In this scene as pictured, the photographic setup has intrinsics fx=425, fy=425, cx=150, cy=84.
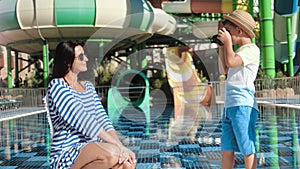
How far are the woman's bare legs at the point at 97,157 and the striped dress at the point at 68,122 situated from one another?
1.3 inches

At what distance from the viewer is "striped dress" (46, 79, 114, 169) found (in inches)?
91.6

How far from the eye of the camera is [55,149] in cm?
239

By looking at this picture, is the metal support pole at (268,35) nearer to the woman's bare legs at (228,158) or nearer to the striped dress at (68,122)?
the woman's bare legs at (228,158)

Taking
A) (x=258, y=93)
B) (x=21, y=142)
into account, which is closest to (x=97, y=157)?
(x=21, y=142)

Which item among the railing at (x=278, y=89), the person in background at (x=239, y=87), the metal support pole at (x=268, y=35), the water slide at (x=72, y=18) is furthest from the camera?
the water slide at (x=72, y=18)

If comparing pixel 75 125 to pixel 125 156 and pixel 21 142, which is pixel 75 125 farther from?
pixel 21 142

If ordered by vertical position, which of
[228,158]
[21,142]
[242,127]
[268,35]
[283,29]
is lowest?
[21,142]

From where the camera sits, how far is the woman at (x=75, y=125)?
233cm

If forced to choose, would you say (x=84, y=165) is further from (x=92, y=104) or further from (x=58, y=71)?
(x=58, y=71)

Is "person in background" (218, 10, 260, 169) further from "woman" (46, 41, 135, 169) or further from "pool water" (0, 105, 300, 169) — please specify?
"pool water" (0, 105, 300, 169)

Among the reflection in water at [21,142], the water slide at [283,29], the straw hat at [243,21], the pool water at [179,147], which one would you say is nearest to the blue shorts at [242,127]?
the straw hat at [243,21]

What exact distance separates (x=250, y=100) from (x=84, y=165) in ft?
4.43

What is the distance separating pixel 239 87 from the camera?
3.07 metres

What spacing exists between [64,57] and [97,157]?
611 millimetres
